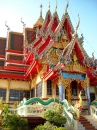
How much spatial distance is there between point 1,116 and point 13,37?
46.0ft

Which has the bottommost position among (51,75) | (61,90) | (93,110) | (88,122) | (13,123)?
(88,122)

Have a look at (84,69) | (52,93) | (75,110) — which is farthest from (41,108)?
(84,69)

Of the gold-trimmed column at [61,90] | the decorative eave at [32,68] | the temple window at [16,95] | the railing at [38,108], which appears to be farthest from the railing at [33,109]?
the temple window at [16,95]

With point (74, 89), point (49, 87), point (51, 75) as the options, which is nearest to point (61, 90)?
point (51, 75)

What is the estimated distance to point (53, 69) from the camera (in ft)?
38.7

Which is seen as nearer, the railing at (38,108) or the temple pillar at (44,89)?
the railing at (38,108)

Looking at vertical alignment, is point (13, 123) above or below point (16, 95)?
below

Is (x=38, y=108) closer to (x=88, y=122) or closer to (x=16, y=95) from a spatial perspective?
(x=88, y=122)

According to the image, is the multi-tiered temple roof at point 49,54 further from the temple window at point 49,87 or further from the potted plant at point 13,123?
the potted plant at point 13,123

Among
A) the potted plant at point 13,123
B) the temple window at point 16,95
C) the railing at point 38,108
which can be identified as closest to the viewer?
the potted plant at point 13,123

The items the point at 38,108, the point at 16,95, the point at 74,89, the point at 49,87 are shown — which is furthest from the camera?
the point at 16,95

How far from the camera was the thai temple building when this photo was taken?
41.4 ft

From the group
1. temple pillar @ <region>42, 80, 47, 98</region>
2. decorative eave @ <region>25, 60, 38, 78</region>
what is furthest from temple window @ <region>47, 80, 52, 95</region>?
decorative eave @ <region>25, 60, 38, 78</region>

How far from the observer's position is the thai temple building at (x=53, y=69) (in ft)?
41.4
